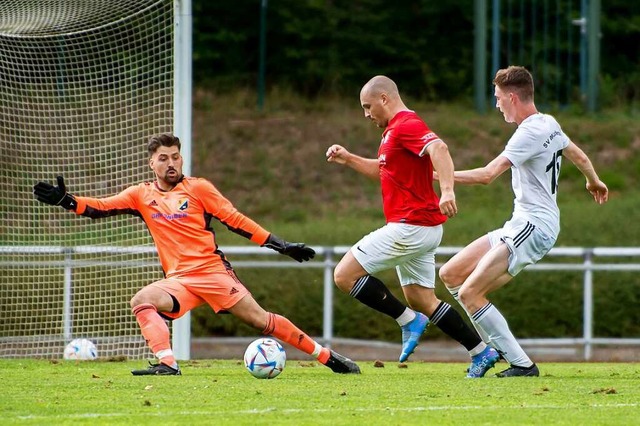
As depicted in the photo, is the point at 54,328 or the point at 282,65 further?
the point at 282,65

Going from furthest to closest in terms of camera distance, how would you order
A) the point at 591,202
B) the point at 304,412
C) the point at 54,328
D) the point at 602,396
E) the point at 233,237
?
1. the point at 591,202
2. the point at 233,237
3. the point at 54,328
4. the point at 602,396
5. the point at 304,412

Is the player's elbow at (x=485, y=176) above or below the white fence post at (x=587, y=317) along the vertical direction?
above

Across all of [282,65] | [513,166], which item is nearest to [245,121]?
[282,65]

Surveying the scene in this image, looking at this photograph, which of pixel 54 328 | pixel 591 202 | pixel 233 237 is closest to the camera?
pixel 54 328

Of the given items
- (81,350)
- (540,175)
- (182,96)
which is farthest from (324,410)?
(182,96)

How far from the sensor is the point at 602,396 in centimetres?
745

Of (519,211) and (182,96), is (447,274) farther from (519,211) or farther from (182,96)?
(182,96)

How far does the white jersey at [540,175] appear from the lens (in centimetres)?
860

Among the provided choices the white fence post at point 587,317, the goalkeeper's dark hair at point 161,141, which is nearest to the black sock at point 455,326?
the goalkeeper's dark hair at point 161,141

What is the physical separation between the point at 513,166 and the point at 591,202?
13.5 m

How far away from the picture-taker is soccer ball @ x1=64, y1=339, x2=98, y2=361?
11289 millimetres

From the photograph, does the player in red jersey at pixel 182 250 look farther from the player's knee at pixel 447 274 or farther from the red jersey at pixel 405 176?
the player's knee at pixel 447 274

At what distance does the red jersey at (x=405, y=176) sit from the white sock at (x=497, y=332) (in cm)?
78

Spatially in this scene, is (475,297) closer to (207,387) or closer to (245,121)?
(207,387)
